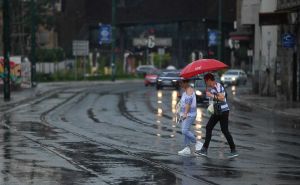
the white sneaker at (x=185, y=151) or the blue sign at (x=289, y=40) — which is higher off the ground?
the blue sign at (x=289, y=40)

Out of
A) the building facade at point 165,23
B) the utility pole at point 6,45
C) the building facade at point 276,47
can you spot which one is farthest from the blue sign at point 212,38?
the utility pole at point 6,45

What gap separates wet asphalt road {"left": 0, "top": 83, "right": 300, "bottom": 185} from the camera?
12.2 meters

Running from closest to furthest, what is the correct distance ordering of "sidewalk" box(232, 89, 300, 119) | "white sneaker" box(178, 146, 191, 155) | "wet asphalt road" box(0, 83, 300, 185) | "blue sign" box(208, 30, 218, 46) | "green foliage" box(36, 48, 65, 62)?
"wet asphalt road" box(0, 83, 300, 185)
"white sneaker" box(178, 146, 191, 155)
"sidewalk" box(232, 89, 300, 119)
"green foliage" box(36, 48, 65, 62)
"blue sign" box(208, 30, 218, 46)

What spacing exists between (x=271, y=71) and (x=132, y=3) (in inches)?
2530

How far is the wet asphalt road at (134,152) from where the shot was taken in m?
12.2

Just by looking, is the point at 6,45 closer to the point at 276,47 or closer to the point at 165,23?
the point at 276,47

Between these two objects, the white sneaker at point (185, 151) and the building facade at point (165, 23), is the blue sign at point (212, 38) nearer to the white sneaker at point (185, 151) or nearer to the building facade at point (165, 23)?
the building facade at point (165, 23)

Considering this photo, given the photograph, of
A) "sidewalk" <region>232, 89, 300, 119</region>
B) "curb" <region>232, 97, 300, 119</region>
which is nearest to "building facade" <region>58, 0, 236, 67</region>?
"curb" <region>232, 97, 300, 119</region>

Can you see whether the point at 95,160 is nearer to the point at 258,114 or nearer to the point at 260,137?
the point at 260,137

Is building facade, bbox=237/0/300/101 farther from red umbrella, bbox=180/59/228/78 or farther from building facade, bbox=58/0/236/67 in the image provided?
building facade, bbox=58/0/236/67

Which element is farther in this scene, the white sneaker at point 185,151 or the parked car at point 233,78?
the parked car at point 233,78

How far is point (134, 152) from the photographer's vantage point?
52.5 feet

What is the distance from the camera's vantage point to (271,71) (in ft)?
144

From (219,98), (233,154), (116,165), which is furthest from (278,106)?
(116,165)
